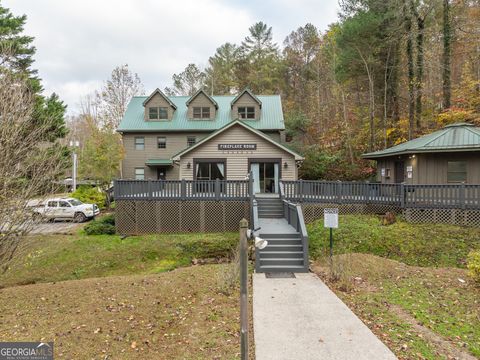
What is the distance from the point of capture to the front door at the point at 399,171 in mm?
16250

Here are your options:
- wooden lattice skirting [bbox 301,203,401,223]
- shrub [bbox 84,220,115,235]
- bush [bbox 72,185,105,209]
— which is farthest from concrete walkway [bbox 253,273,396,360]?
bush [bbox 72,185,105,209]

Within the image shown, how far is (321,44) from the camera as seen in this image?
3603 centimetres

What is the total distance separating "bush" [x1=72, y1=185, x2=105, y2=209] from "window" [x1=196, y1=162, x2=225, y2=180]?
829cm

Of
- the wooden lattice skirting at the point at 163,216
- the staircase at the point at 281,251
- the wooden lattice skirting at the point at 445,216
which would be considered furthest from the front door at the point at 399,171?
the wooden lattice skirting at the point at 163,216

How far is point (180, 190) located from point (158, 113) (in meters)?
13.0

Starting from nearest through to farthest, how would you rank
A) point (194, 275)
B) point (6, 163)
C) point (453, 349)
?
1. point (453, 349)
2. point (6, 163)
3. point (194, 275)

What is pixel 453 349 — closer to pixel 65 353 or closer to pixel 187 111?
pixel 65 353

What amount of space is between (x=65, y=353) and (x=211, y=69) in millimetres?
43128

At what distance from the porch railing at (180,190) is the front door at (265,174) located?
16.2 ft

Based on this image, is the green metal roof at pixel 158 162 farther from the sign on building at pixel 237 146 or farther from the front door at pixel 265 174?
the front door at pixel 265 174

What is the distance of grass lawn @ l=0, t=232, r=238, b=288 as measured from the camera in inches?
431

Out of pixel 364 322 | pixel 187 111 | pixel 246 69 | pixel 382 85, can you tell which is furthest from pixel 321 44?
pixel 364 322

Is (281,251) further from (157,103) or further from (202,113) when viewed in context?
(157,103)

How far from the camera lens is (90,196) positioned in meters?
21.1
